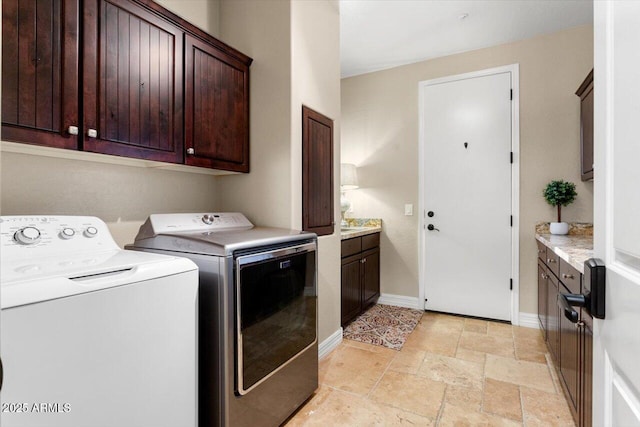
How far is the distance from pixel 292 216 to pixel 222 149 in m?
0.61

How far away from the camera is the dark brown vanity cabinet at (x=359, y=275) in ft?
10.2

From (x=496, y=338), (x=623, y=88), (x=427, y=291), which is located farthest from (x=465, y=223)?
(x=623, y=88)

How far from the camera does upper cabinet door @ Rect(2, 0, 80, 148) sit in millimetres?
1183

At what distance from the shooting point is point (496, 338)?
2.93 metres

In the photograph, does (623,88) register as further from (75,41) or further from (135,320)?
(75,41)

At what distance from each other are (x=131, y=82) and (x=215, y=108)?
1.72ft

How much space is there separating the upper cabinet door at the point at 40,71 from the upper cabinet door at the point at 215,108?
57 centimetres

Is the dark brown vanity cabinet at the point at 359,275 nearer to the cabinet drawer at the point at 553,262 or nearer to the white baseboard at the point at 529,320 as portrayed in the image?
the white baseboard at the point at 529,320

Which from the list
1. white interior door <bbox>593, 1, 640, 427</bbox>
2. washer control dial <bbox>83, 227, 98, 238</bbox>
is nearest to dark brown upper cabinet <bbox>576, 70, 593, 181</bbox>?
white interior door <bbox>593, 1, 640, 427</bbox>

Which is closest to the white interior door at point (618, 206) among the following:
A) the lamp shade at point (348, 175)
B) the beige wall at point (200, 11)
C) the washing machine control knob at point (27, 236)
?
the washing machine control knob at point (27, 236)

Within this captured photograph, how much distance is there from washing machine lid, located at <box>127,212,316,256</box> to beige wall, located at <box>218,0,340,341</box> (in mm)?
295

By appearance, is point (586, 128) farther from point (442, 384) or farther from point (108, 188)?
point (108, 188)

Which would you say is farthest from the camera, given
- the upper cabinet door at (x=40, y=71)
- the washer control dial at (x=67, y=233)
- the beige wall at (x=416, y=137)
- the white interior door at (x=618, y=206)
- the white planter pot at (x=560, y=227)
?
the beige wall at (x=416, y=137)

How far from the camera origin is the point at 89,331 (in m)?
0.97
